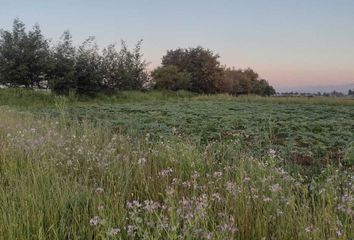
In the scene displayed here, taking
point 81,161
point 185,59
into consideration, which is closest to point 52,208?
point 81,161

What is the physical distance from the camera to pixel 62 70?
32812 millimetres

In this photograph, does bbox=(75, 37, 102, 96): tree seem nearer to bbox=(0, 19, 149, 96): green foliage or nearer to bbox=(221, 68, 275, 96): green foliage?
bbox=(0, 19, 149, 96): green foliage

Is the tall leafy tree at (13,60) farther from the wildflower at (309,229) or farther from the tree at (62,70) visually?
the wildflower at (309,229)

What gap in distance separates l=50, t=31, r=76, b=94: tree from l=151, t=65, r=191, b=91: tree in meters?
25.9

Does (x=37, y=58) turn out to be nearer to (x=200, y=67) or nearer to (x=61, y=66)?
(x=61, y=66)

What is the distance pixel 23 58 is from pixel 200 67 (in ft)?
133

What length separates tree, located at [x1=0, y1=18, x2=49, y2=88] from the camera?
3061 centimetres

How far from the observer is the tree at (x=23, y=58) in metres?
30.6

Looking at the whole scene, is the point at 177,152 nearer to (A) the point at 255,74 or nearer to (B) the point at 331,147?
(B) the point at 331,147

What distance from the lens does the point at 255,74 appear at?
10244cm

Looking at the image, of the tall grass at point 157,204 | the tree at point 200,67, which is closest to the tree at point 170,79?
the tree at point 200,67

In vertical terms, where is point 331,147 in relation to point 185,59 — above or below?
below

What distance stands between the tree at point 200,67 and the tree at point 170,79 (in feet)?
11.6

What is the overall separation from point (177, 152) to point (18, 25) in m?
31.9
